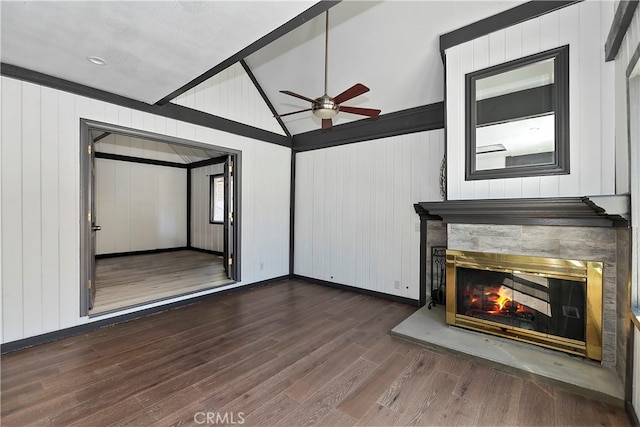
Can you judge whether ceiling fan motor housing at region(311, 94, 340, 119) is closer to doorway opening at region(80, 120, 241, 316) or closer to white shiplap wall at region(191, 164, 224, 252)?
doorway opening at region(80, 120, 241, 316)

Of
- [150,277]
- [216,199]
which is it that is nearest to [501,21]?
[150,277]

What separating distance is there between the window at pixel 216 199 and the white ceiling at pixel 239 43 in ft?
13.2

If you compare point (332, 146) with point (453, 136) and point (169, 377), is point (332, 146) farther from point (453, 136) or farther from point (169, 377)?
point (169, 377)

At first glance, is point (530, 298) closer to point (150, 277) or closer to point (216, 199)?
point (150, 277)

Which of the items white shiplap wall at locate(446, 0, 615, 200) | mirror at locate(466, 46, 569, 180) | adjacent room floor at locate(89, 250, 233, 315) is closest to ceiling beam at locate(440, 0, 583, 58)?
white shiplap wall at locate(446, 0, 615, 200)

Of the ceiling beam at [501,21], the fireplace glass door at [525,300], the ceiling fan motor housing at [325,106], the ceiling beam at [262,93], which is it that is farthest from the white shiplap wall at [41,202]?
the fireplace glass door at [525,300]

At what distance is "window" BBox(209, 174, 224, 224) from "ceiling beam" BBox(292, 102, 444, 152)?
11.8 ft

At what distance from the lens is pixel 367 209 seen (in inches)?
184

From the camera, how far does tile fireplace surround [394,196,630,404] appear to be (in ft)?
7.37

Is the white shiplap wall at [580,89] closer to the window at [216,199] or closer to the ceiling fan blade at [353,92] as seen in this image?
the ceiling fan blade at [353,92]

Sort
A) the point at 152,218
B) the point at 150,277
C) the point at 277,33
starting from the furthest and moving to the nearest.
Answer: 1. the point at 152,218
2. the point at 150,277
3. the point at 277,33

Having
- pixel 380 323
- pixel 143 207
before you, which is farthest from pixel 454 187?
pixel 143 207

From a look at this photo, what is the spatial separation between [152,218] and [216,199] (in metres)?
1.93

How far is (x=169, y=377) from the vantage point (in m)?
2.38
